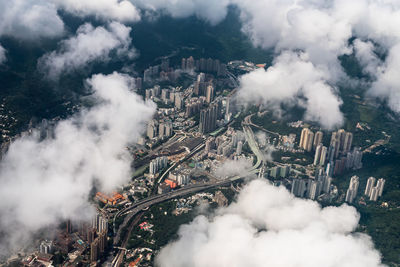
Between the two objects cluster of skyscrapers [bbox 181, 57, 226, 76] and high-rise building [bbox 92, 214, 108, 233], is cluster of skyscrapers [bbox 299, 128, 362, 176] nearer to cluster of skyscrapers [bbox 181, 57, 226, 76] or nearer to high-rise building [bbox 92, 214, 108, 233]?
high-rise building [bbox 92, 214, 108, 233]

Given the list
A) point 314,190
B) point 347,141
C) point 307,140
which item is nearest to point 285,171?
point 314,190

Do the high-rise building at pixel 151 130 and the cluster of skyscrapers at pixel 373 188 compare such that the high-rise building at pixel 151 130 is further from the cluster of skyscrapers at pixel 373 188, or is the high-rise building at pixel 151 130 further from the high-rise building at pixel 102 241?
the cluster of skyscrapers at pixel 373 188

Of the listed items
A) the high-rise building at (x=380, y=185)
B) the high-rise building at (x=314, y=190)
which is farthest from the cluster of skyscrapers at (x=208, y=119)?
the high-rise building at (x=380, y=185)

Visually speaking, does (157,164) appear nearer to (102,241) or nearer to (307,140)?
(102,241)

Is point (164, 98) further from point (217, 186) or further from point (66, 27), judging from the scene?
point (217, 186)

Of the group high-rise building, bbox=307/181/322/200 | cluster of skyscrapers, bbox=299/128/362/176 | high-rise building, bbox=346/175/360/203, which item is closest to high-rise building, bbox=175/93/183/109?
cluster of skyscrapers, bbox=299/128/362/176

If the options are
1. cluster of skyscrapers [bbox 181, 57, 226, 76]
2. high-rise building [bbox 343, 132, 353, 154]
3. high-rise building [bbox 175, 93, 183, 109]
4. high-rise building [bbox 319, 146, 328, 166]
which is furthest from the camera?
cluster of skyscrapers [bbox 181, 57, 226, 76]
